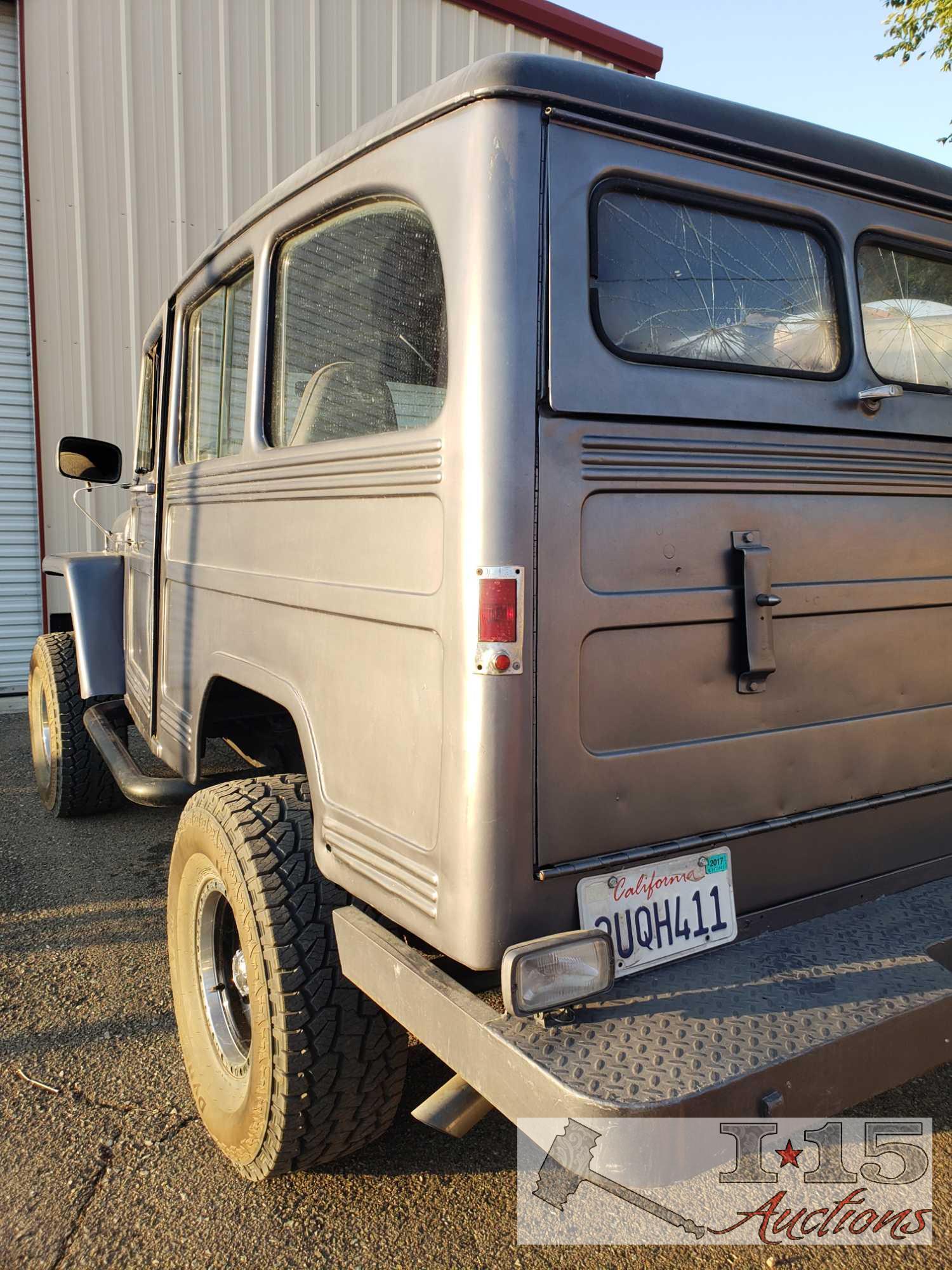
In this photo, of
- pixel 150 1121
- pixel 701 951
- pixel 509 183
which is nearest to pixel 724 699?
pixel 701 951

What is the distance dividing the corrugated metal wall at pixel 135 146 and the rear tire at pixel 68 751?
2.91m

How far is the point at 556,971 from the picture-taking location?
5.40ft

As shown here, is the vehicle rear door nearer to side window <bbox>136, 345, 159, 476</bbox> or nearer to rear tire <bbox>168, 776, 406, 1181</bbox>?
rear tire <bbox>168, 776, 406, 1181</bbox>

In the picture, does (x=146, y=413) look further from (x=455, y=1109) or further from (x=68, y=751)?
(x=455, y=1109)

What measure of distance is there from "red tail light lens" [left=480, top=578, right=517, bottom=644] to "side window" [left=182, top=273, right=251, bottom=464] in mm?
1234

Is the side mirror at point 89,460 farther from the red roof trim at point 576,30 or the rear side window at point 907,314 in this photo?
the red roof trim at point 576,30

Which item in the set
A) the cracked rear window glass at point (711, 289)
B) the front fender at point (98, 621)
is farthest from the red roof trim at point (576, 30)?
the cracked rear window glass at point (711, 289)

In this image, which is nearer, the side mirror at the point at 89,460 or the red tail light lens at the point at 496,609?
the red tail light lens at the point at 496,609

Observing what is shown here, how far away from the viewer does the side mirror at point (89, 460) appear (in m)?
4.25

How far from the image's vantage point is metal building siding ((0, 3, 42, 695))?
714cm

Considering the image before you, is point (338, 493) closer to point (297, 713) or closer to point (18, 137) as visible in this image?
point (297, 713)

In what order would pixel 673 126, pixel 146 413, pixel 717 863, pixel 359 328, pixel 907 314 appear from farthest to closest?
pixel 146 413
pixel 907 314
pixel 359 328
pixel 717 863
pixel 673 126
